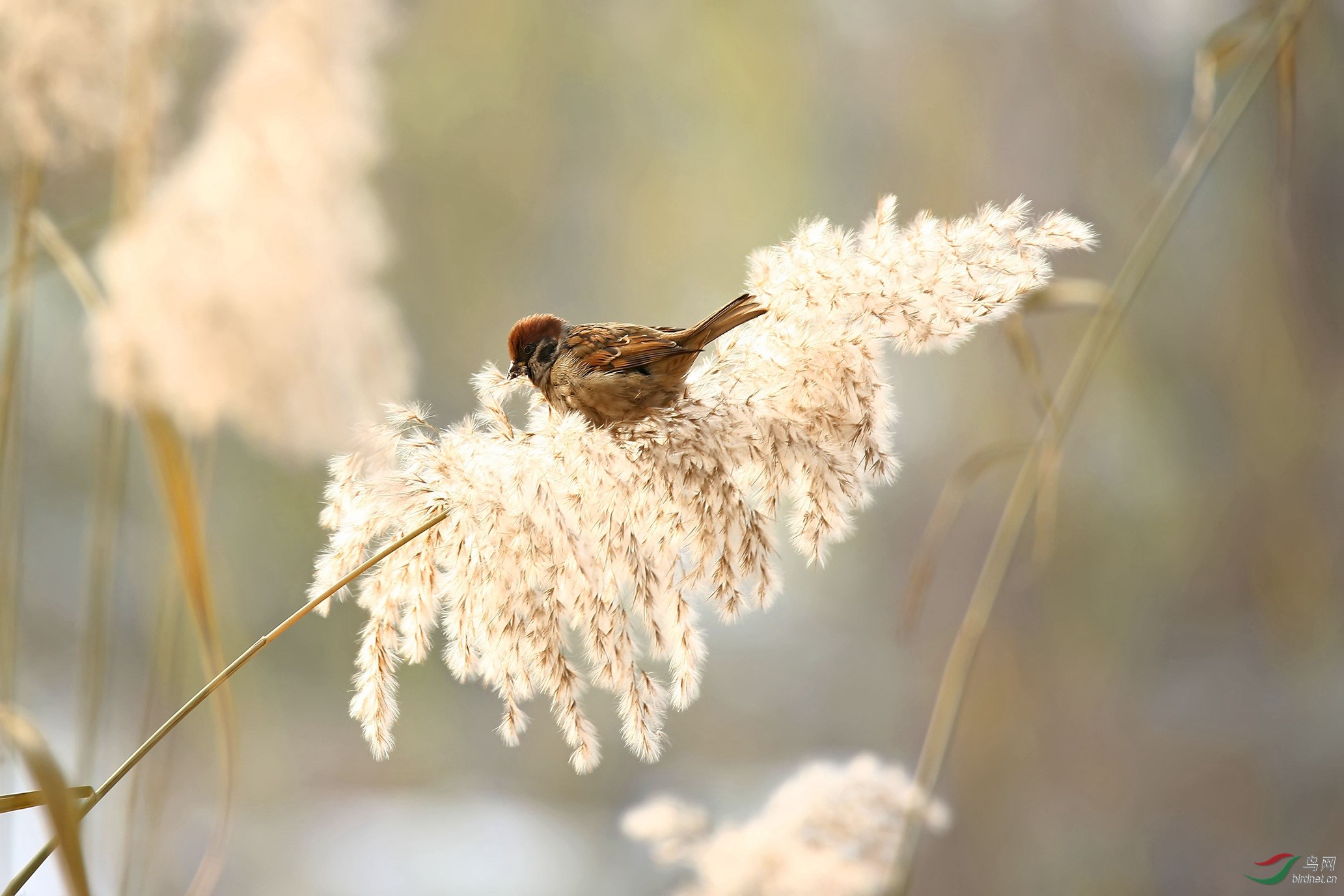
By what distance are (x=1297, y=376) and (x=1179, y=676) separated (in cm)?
50

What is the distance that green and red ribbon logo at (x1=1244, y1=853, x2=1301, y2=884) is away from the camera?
1.09 meters

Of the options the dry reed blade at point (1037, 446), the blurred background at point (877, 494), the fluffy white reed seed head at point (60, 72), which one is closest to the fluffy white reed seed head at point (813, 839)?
the dry reed blade at point (1037, 446)

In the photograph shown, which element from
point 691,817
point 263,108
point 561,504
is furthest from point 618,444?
point 263,108

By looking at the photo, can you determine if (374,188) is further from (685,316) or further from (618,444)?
(618,444)

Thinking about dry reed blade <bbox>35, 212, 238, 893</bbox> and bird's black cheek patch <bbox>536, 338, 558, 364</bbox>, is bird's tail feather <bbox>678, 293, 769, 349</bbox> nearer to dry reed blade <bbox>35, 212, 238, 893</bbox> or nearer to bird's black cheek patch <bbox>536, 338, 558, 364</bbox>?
bird's black cheek patch <bbox>536, 338, 558, 364</bbox>

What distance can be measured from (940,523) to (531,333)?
2.51 feet

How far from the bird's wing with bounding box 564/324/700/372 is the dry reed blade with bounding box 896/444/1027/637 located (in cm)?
24

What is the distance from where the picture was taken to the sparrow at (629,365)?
1.12ft

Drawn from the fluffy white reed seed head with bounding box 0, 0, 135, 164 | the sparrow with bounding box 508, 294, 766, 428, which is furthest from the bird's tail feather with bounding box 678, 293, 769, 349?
the fluffy white reed seed head with bounding box 0, 0, 135, 164

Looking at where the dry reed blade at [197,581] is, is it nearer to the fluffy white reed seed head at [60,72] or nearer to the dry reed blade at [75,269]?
the dry reed blade at [75,269]

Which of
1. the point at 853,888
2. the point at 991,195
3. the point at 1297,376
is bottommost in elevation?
the point at 853,888

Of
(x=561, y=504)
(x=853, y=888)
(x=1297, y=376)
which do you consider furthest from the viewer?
(x=1297, y=376)

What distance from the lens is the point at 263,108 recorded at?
623 millimetres

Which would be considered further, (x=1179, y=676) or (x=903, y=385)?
(x=903, y=385)
